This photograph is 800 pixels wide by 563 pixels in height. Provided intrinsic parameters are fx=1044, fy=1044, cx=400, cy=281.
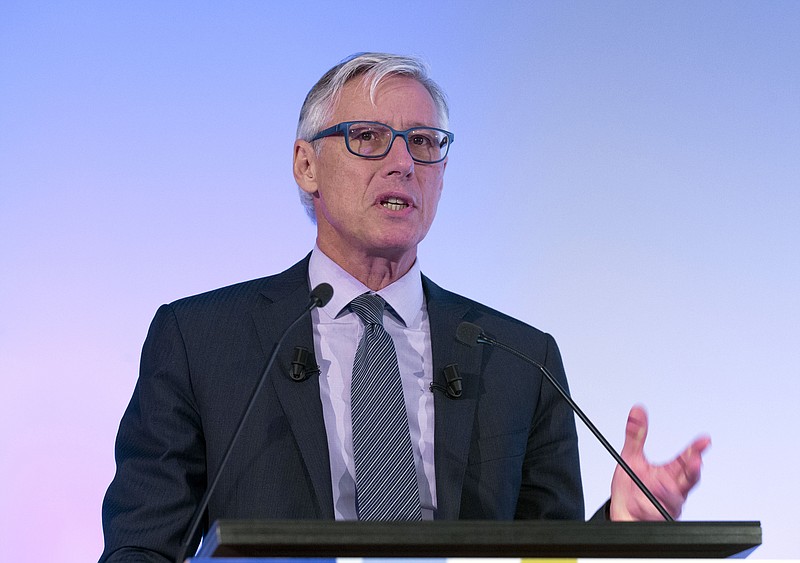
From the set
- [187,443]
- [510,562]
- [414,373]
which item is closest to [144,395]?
[187,443]

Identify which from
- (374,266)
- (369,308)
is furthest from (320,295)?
(374,266)

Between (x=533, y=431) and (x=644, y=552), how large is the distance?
1125 mm

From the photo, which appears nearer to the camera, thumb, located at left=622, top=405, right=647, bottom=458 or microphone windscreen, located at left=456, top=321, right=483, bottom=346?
thumb, located at left=622, top=405, right=647, bottom=458

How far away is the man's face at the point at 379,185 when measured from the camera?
250cm

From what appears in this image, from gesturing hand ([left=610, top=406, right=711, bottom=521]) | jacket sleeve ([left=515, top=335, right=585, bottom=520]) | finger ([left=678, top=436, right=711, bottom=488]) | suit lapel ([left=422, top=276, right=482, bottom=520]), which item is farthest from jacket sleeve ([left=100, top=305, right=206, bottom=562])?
finger ([left=678, top=436, right=711, bottom=488])

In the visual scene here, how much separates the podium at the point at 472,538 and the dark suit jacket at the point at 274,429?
84 cm

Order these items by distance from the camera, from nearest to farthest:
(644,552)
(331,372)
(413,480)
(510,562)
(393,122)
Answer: (510,562), (644,552), (413,480), (331,372), (393,122)

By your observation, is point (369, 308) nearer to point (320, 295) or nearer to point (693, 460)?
point (320, 295)

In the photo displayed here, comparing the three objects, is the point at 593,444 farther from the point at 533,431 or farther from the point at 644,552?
the point at 644,552

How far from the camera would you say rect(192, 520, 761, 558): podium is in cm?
130

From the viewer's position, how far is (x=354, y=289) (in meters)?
2.54

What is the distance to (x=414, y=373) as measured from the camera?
97.2 inches

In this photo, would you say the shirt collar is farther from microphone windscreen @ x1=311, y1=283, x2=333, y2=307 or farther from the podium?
the podium

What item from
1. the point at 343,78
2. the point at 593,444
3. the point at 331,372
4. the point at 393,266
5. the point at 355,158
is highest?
the point at 343,78
